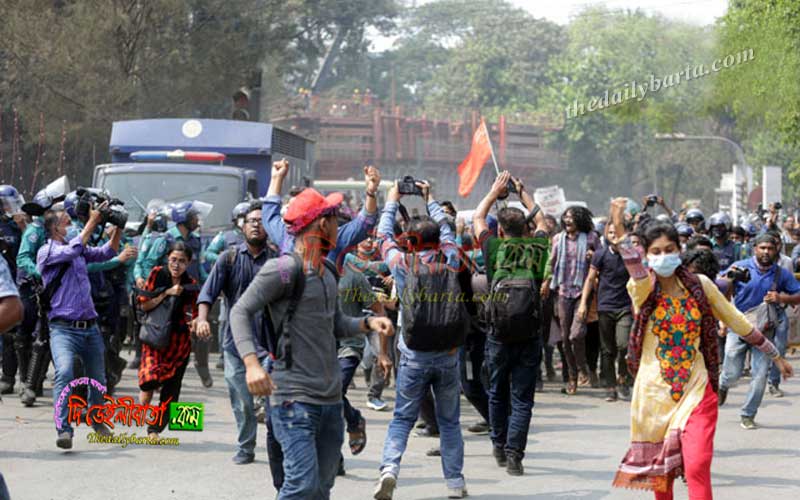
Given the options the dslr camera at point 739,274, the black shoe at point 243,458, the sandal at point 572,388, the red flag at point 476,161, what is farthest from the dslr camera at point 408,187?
the red flag at point 476,161

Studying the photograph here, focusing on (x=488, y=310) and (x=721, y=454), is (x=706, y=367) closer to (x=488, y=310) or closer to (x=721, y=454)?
(x=488, y=310)

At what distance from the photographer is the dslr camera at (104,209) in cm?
957

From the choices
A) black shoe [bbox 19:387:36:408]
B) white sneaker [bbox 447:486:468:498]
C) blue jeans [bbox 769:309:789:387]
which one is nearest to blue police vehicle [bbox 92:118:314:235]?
black shoe [bbox 19:387:36:408]

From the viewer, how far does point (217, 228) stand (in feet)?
56.1

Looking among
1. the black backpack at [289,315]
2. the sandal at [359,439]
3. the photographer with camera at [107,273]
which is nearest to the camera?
the black backpack at [289,315]

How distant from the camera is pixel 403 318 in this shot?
8281mm

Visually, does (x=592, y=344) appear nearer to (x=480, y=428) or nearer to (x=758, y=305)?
(x=758, y=305)

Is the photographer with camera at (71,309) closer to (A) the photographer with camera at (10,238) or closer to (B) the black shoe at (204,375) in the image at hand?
(A) the photographer with camera at (10,238)

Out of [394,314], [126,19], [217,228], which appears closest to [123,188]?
[217,228]

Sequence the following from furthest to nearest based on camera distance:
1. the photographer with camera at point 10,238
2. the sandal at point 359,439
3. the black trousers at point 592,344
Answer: the black trousers at point 592,344 < the photographer with camera at point 10,238 < the sandal at point 359,439

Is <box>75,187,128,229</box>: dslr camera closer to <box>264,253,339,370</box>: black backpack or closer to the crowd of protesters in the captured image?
the crowd of protesters

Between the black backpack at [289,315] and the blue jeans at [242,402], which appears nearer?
the black backpack at [289,315]

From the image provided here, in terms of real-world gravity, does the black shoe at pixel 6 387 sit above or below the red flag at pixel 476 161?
below

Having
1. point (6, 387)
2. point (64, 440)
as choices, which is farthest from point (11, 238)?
point (64, 440)
